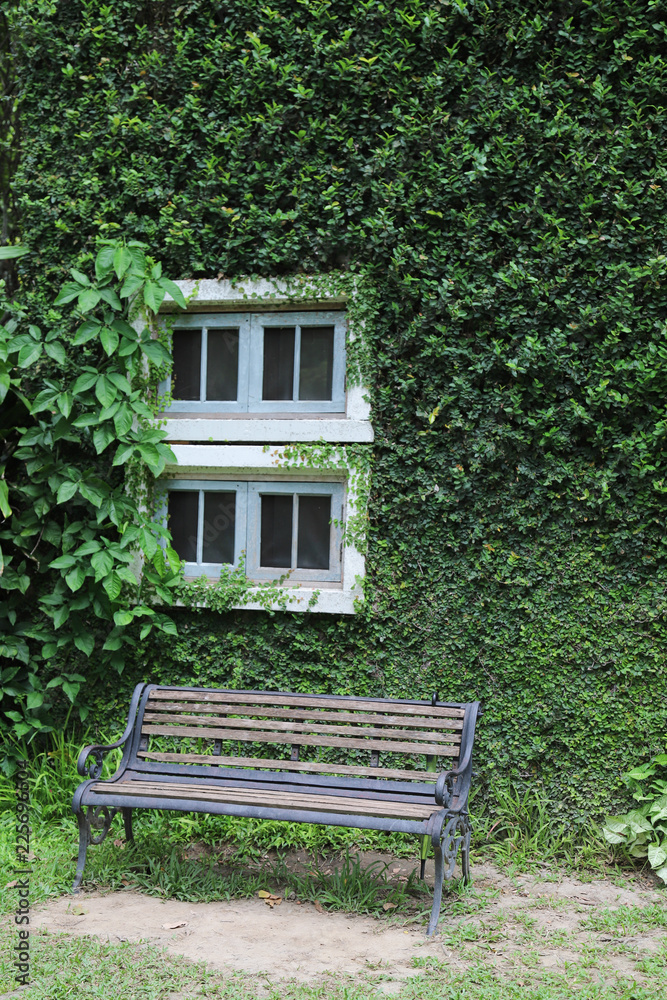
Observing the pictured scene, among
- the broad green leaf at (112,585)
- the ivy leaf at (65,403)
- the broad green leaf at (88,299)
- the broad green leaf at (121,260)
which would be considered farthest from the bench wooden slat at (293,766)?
the broad green leaf at (121,260)

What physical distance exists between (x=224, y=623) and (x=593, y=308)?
2.53 meters

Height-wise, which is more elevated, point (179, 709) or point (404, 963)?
point (179, 709)

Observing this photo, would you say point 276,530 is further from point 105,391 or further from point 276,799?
point 276,799

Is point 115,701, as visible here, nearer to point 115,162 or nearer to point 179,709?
point 179,709

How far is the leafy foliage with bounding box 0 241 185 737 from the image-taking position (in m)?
4.40

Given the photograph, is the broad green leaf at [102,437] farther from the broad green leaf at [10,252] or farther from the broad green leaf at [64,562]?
the broad green leaf at [10,252]

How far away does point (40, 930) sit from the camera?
10.7 ft

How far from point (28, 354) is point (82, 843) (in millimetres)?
2453

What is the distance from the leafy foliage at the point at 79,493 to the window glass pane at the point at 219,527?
0.26 metres

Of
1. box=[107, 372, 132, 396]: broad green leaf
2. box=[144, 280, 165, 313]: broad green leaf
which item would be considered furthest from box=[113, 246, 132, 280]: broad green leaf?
box=[107, 372, 132, 396]: broad green leaf

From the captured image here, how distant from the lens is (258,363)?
187 inches

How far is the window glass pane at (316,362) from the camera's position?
4660 millimetres

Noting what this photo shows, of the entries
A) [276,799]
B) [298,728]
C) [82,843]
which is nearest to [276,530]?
[298,728]

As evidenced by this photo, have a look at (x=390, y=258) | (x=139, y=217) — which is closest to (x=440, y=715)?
(x=390, y=258)
